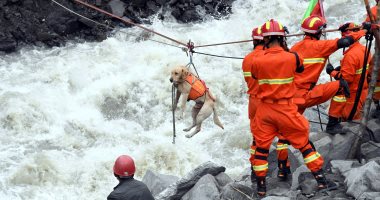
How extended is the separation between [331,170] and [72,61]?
27.7 feet

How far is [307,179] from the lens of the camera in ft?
20.8

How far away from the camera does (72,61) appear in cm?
1355

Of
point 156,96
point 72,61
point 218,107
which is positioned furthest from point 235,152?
point 72,61

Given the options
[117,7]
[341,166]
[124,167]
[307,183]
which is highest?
[117,7]

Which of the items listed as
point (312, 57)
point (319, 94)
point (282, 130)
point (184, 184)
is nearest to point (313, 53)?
point (312, 57)

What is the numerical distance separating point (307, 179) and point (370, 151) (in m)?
1.10

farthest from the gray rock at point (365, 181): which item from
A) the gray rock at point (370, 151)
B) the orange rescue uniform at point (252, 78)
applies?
the orange rescue uniform at point (252, 78)

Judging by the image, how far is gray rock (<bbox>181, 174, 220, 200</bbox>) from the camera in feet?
22.5

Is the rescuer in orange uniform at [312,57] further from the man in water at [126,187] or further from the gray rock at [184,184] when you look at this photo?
the man in water at [126,187]

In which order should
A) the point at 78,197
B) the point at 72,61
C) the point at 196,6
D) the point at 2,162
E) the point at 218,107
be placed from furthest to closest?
the point at 196,6 < the point at 72,61 < the point at 218,107 < the point at 2,162 < the point at 78,197

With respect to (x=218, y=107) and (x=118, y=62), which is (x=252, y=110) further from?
(x=118, y=62)

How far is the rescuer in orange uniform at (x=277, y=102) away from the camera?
5785mm

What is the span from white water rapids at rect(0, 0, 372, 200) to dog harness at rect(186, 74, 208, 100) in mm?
2502

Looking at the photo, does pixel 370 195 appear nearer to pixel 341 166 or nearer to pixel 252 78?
pixel 341 166
